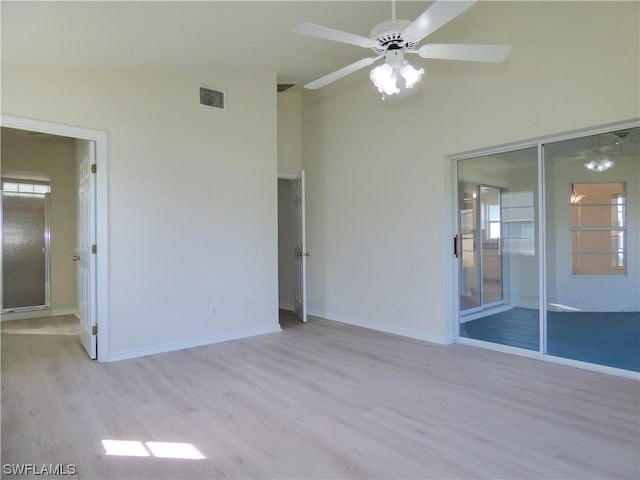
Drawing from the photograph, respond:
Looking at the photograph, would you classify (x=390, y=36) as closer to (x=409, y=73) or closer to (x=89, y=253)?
(x=409, y=73)

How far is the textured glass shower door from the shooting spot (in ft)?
19.6

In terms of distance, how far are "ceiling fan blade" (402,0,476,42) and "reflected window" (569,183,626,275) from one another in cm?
254

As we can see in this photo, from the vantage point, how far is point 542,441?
2.32 meters

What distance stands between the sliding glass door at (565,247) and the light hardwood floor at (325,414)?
0.39 m

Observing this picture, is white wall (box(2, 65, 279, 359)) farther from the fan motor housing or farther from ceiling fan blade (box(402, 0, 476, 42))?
ceiling fan blade (box(402, 0, 476, 42))

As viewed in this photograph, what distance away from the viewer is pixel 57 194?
20.6 ft

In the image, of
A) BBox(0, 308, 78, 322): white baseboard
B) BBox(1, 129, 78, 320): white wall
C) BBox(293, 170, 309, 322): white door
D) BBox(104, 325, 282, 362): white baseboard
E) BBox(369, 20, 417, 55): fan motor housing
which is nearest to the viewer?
BBox(369, 20, 417, 55): fan motor housing

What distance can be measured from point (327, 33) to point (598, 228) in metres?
3.20

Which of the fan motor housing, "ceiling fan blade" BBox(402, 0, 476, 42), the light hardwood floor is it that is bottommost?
the light hardwood floor

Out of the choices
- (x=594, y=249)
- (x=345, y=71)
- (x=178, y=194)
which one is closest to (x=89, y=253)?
(x=178, y=194)

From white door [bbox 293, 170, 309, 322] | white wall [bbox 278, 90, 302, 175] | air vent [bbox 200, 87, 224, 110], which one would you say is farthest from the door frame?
white wall [bbox 278, 90, 302, 175]

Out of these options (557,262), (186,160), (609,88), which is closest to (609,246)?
(557,262)

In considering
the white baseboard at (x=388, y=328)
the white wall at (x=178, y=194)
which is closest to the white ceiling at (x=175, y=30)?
the white wall at (x=178, y=194)

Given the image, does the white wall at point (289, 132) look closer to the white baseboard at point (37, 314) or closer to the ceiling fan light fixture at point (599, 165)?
the ceiling fan light fixture at point (599, 165)
